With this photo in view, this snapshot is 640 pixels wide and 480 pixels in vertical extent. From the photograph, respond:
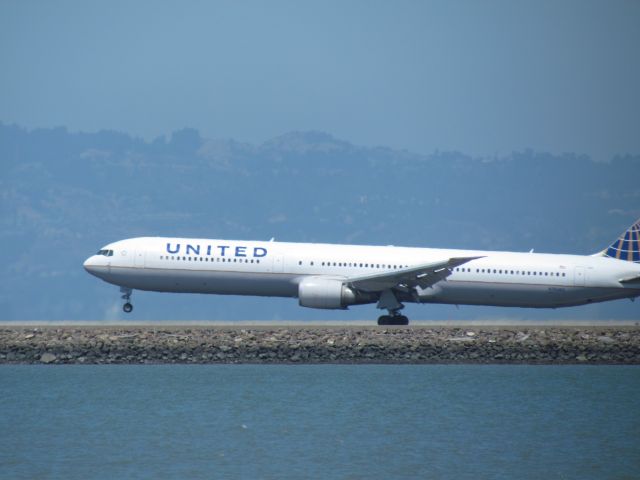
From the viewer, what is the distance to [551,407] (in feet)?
166

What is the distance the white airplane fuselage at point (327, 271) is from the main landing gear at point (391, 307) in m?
0.34

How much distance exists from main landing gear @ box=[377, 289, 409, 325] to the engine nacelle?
1.55m

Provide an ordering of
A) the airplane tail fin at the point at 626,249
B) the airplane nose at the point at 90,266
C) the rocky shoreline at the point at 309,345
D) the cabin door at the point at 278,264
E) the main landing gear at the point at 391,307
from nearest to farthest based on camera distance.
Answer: the rocky shoreline at the point at 309,345
the cabin door at the point at 278,264
the main landing gear at the point at 391,307
the airplane nose at the point at 90,266
the airplane tail fin at the point at 626,249

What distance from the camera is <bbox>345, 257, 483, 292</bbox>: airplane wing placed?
58844mm

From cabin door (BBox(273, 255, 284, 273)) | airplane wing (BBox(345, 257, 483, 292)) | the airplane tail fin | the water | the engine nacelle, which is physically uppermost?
the airplane tail fin

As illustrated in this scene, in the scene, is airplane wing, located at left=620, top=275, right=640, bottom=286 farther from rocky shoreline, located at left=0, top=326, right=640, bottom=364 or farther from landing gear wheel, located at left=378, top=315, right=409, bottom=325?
landing gear wheel, located at left=378, top=315, right=409, bottom=325

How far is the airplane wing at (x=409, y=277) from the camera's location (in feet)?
193

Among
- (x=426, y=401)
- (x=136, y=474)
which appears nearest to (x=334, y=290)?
(x=426, y=401)

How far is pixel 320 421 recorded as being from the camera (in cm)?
4709

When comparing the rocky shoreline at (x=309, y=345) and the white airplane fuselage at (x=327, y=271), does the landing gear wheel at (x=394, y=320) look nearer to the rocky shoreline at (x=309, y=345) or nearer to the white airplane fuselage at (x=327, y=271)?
the white airplane fuselage at (x=327, y=271)

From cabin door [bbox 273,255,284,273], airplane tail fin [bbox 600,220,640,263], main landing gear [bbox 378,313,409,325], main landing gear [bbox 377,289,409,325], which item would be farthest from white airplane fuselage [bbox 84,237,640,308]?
airplane tail fin [bbox 600,220,640,263]

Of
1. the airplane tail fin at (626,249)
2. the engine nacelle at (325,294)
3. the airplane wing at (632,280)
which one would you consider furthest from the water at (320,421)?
the airplane tail fin at (626,249)

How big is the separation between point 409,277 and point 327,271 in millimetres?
3794

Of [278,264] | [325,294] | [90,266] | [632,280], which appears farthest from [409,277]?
[90,266]
